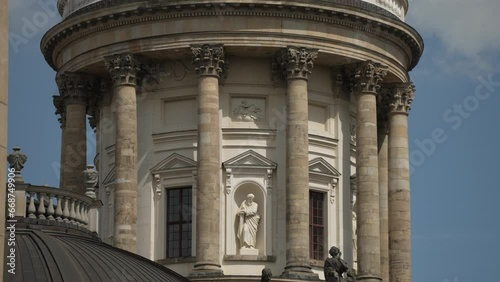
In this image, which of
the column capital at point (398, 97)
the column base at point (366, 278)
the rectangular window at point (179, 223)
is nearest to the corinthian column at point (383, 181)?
the column capital at point (398, 97)

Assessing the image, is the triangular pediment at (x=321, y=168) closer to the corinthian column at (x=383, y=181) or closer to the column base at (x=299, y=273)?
the corinthian column at (x=383, y=181)

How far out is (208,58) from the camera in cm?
5981

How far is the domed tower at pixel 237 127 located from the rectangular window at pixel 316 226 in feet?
0.21

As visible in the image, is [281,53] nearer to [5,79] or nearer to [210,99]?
[210,99]

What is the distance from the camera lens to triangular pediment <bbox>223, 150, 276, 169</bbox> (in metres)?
60.6

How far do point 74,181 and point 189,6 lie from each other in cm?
891

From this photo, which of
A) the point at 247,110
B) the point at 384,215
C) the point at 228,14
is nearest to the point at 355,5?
the point at 228,14

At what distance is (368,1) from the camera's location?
62.3m

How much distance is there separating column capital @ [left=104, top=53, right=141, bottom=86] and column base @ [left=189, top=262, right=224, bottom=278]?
24.9 feet

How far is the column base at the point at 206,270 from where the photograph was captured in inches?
2287

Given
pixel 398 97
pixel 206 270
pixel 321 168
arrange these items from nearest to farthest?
pixel 206 270 → pixel 321 168 → pixel 398 97

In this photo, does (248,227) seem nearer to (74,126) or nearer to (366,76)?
(366,76)

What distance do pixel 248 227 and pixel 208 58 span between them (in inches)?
254

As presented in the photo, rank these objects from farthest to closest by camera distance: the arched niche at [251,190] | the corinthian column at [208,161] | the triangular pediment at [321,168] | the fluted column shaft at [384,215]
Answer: the fluted column shaft at [384,215], the triangular pediment at [321,168], the arched niche at [251,190], the corinthian column at [208,161]
